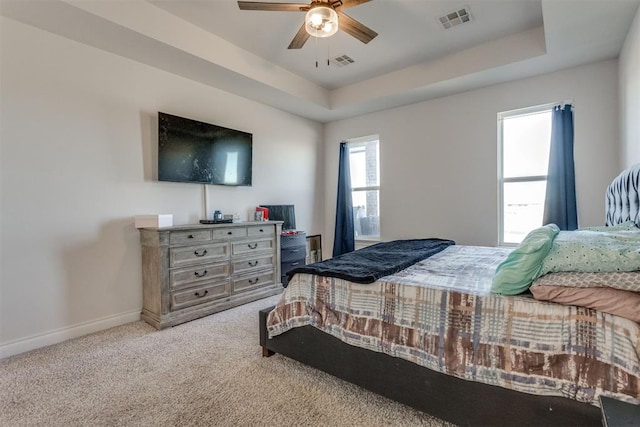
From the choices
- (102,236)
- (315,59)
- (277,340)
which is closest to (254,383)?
(277,340)

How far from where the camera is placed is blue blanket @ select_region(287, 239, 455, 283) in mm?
1834

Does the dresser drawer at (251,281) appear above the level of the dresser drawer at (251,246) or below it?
below

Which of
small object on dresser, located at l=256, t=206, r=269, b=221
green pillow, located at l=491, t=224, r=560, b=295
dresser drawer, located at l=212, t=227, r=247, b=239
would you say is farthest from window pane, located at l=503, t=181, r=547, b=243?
dresser drawer, located at l=212, t=227, r=247, b=239

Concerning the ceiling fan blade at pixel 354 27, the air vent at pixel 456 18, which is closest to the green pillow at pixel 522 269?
the ceiling fan blade at pixel 354 27

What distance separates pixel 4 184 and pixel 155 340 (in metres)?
1.71

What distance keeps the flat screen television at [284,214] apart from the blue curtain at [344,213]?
818mm

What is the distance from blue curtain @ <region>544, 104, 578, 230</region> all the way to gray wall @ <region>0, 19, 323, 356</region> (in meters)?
4.12

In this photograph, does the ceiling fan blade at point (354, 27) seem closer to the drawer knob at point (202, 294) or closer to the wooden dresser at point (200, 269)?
the wooden dresser at point (200, 269)

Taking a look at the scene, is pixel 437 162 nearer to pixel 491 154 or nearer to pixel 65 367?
pixel 491 154

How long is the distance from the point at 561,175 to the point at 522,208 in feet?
1.86

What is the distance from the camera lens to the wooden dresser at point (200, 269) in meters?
2.82

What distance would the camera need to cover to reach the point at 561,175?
332 cm

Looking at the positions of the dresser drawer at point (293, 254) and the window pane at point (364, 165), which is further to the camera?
the window pane at point (364, 165)

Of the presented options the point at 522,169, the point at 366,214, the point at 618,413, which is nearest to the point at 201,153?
the point at 366,214
